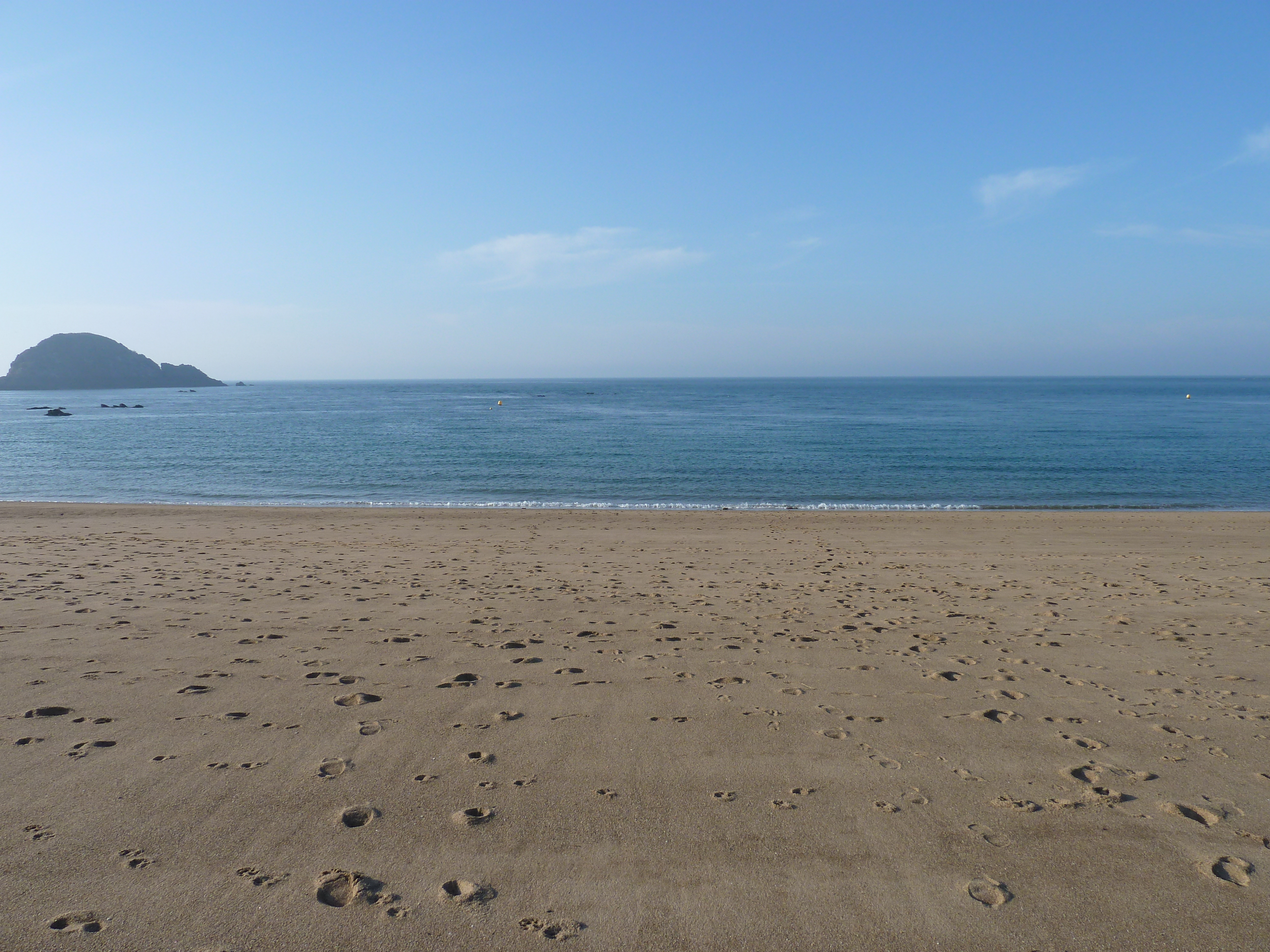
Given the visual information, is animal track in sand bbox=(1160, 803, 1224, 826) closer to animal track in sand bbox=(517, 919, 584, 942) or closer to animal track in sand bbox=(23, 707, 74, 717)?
animal track in sand bbox=(517, 919, 584, 942)

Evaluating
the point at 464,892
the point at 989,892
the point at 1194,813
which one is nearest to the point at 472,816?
the point at 464,892

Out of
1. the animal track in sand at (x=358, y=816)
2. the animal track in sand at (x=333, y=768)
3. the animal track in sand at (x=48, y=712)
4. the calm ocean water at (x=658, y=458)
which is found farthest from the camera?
the calm ocean water at (x=658, y=458)

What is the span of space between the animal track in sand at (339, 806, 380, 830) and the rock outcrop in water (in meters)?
223

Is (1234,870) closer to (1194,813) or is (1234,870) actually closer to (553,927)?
(1194,813)

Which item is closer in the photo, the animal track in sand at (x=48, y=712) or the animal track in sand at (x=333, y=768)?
the animal track in sand at (x=333, y=768)

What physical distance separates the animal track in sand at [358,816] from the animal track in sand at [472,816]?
54cm

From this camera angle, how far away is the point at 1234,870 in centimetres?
425

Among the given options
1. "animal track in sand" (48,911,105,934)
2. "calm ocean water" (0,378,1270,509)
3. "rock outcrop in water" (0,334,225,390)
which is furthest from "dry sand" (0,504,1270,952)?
"rock outcrop in water" (0,334,225,390)

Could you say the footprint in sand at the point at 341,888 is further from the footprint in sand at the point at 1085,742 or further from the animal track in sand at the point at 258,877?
the footprint in sand at the point at 1085,742

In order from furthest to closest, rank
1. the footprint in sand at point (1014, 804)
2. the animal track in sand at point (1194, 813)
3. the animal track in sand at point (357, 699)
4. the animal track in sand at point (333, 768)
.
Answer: the animal track in sand at point (357, 699) → the animal track in sand at point (333, 768) → the footprint in sand at point (1014, 804) → the animal track in sand at point (1194, 813)

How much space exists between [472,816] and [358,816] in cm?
79

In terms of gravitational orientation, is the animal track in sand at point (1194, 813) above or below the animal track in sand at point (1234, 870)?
below

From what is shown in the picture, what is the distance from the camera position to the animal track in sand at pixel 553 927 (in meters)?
3.69

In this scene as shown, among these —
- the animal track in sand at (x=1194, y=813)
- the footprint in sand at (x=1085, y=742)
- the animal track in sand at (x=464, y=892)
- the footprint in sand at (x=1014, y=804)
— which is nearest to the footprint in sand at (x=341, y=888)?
the animal track in sand at (x=464, y=892)
